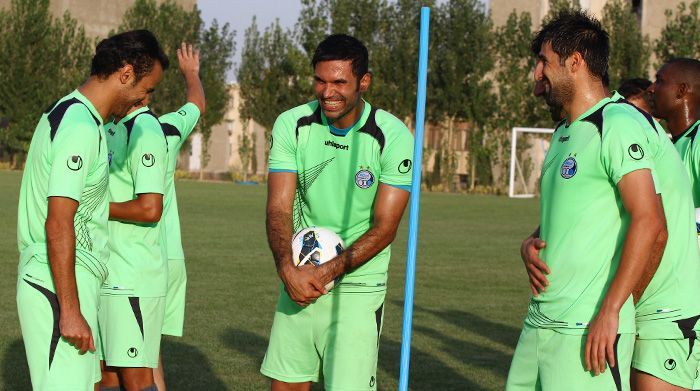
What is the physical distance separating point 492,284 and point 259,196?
78.0 ft

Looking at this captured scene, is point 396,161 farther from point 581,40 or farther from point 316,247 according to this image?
point 581,40

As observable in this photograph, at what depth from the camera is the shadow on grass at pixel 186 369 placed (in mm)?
8481

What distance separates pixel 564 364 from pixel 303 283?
53.5 inches

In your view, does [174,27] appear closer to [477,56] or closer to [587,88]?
[477,56]

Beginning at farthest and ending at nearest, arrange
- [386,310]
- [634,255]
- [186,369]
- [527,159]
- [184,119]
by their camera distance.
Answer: [527,159] → [386,310] → [186,369] → [184,119] → [634,255]

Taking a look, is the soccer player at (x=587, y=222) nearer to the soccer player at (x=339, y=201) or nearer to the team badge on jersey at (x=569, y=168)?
the team badge on jersey at (x=569, y=168)

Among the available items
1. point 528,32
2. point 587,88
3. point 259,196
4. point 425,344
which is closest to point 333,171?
point 587,88

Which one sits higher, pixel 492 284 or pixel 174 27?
pixel 174 27

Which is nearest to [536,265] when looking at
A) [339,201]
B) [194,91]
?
[339,201]

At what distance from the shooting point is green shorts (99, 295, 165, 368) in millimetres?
6230

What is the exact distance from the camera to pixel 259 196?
38656mm

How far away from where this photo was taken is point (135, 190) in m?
6.15

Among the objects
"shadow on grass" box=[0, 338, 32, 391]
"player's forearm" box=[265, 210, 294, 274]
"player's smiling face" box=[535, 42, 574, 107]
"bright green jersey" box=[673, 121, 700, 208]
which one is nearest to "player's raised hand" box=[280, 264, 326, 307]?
"player's forearm" box=[265, 210, 294, 274]

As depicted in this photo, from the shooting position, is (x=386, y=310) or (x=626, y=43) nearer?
(x=386, y=310)
